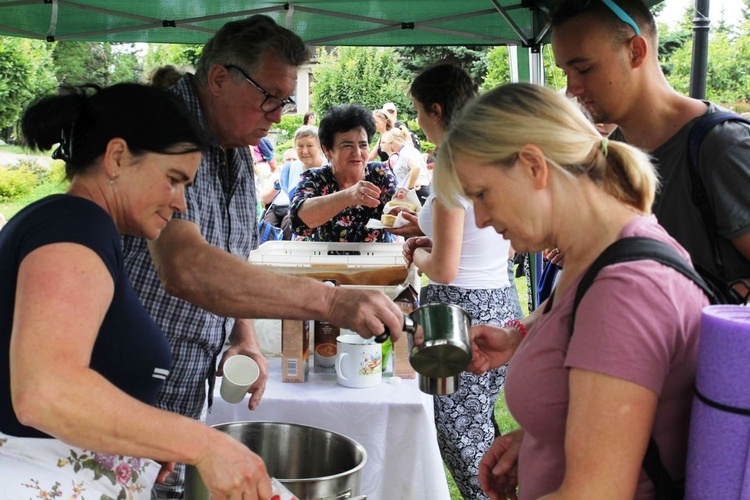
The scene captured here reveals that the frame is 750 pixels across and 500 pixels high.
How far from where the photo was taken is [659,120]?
1.93m

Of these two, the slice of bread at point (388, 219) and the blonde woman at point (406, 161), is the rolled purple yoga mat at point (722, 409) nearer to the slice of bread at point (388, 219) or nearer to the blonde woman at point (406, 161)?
the slice of bread at point (388, 219)

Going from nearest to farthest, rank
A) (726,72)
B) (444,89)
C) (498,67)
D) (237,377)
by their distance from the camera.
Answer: (237,377), (444,89), (726,72), (498,67)

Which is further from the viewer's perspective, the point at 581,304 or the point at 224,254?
the point at 224,254

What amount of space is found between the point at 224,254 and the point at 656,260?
3.04 feet

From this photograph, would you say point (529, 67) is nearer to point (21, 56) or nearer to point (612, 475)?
point (612, 475)

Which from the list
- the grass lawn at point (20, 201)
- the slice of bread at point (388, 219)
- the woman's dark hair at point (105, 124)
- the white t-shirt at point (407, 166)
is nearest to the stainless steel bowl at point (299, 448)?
the woman's dark hair at point (105, 124)

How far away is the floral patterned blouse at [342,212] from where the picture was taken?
3.76 m

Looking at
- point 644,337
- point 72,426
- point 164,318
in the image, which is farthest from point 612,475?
point 164,318

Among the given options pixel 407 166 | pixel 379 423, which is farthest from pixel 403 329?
pixel 407 166

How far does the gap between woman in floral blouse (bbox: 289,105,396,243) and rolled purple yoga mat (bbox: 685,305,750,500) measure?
2638mm

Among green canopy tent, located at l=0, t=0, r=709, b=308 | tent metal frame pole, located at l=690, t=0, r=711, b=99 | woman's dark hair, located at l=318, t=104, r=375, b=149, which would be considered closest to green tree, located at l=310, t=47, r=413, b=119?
green canopy tent, located at l=0, t=0, r=709, b=308

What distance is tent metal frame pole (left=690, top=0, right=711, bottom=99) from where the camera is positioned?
365cm

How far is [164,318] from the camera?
1.87m

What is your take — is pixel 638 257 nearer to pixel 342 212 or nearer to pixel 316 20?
pixel 342 212
